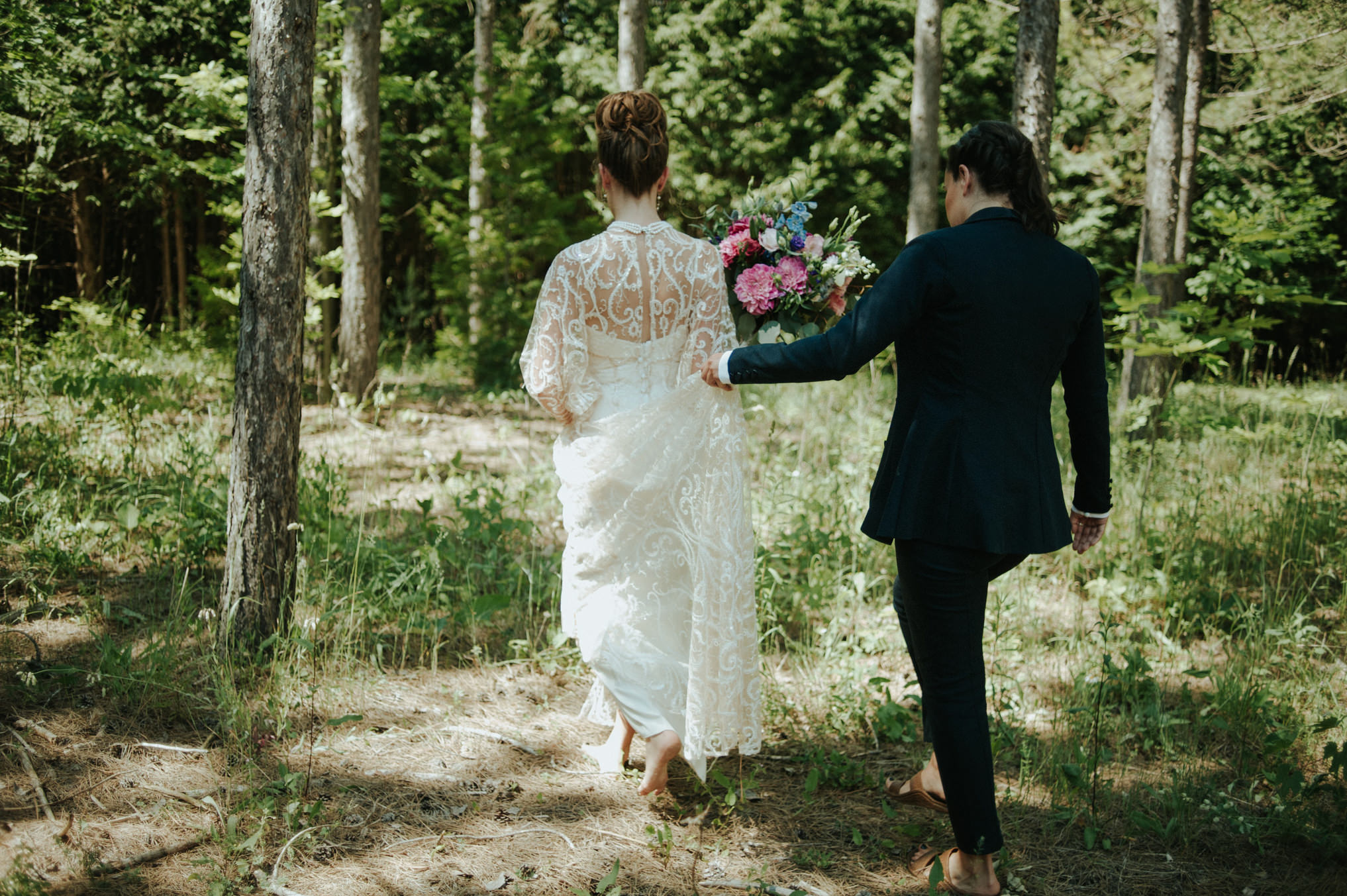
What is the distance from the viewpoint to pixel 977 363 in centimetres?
226

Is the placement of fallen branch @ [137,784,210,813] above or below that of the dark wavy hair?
below

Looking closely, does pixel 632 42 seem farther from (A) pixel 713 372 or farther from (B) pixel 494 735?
(B) pixel 494 735

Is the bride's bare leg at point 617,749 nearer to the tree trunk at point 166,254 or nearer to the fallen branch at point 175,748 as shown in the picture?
the fallen branch at point 175,748

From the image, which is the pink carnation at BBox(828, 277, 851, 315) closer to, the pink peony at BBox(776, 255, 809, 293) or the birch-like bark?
the pink peony at BBox(776, 255, 809, 293)

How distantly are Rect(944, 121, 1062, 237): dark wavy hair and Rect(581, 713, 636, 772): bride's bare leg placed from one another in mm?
2096

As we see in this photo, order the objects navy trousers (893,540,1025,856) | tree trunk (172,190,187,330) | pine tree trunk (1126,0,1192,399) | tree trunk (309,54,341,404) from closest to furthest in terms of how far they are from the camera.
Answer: navy trousers (893,540,1025,856), pine tree trunk (1126,0,1192,399), tree trunk (309,54,341,404), tree trunk (172,190,187,330)

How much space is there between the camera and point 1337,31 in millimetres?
8570

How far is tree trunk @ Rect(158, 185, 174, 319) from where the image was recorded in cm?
1012

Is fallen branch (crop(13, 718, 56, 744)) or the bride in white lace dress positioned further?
fallen branch (crop(13, 718, 56, 744))

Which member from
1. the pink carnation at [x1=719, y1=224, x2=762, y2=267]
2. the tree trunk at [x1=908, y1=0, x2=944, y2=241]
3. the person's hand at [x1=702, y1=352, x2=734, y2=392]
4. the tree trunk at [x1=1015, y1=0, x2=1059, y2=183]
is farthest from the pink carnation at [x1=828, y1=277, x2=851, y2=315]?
the tree trunk at [x1=908, y1=0, x2=944, y2=241]

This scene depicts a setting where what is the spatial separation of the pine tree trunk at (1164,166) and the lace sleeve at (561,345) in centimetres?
514

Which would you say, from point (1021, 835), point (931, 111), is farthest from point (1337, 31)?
point (1021, 835)

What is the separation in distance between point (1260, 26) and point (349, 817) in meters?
12.4

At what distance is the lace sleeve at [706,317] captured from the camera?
289 cm
